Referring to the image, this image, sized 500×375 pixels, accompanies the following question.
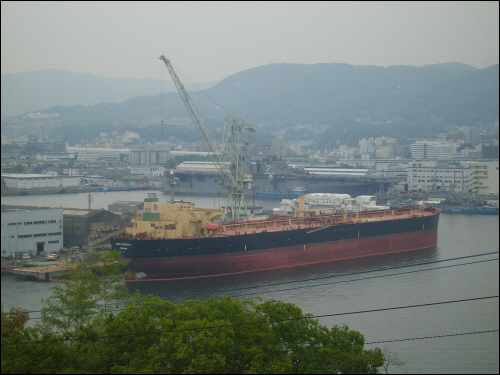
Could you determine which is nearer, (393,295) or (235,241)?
(393,295)

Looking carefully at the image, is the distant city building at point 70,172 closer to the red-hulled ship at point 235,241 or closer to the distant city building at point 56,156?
the distant city building at point 56,156

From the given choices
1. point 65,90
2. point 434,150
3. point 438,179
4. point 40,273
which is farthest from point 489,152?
point 65,90

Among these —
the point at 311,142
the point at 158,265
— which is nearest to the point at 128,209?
the point at 158,265

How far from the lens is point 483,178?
33.7m

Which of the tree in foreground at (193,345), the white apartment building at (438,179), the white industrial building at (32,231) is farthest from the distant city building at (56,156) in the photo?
the tree in foreground at (193,345)

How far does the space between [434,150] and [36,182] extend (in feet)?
139

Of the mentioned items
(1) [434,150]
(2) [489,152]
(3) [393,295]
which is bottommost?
(3) [393,295]

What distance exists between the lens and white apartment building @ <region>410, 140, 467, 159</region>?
62.4 meters

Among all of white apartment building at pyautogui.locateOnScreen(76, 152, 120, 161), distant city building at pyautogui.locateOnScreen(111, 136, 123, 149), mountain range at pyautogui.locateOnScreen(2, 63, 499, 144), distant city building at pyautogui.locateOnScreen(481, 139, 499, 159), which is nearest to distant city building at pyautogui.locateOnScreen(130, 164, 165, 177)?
white apartment building at pyautogui.locateOnScreen(76, 152, 120, 161)

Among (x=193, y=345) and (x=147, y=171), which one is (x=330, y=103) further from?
(x=193, y=345)

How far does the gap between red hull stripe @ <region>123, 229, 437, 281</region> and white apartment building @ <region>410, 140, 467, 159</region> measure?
43450 millimetres

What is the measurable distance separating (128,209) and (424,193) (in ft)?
58.2

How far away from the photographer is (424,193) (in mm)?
34000

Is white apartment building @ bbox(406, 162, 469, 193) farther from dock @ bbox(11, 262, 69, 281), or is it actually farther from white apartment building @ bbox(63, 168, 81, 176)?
dock @ bbox(11, 262, 69, 281)
